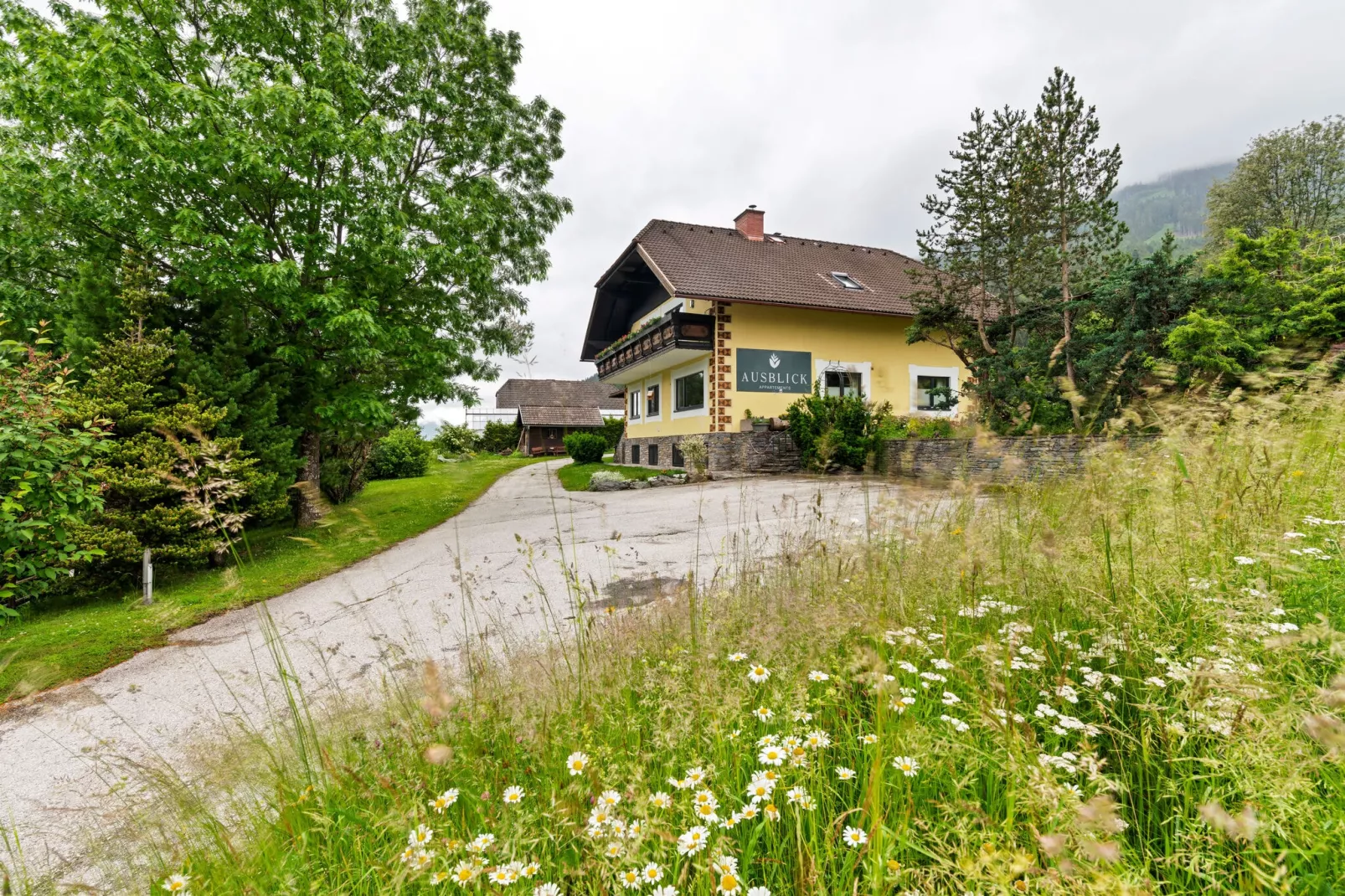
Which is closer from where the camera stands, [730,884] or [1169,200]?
[730,884]

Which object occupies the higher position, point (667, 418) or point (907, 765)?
point (667, 418)

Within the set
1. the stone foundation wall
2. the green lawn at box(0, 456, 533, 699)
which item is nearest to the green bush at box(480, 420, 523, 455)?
the stone foundation wall

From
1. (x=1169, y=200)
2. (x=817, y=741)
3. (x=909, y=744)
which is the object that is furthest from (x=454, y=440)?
(x=1169, y=200)

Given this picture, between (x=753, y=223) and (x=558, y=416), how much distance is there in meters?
25.8

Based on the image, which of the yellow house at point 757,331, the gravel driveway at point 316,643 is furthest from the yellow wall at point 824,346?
the gravel driveway at point 316,643

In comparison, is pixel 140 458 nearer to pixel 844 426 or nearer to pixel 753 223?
pixel 844 426

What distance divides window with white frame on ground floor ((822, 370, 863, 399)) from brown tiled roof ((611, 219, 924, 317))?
2047 millimetres

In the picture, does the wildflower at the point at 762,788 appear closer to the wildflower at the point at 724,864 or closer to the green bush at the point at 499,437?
the wildflower at the point at 724,864

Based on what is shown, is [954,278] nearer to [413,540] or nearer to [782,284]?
[782,284]

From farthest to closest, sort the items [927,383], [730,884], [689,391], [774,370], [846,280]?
1. [846,280]
2. [927,383]
3. [689,391]
4. [774,370]
5. [730,884]

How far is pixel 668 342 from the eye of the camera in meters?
16.0

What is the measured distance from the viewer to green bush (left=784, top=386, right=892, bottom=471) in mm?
12283

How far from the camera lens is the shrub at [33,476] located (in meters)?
3.89

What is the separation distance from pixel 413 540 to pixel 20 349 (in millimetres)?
4490
